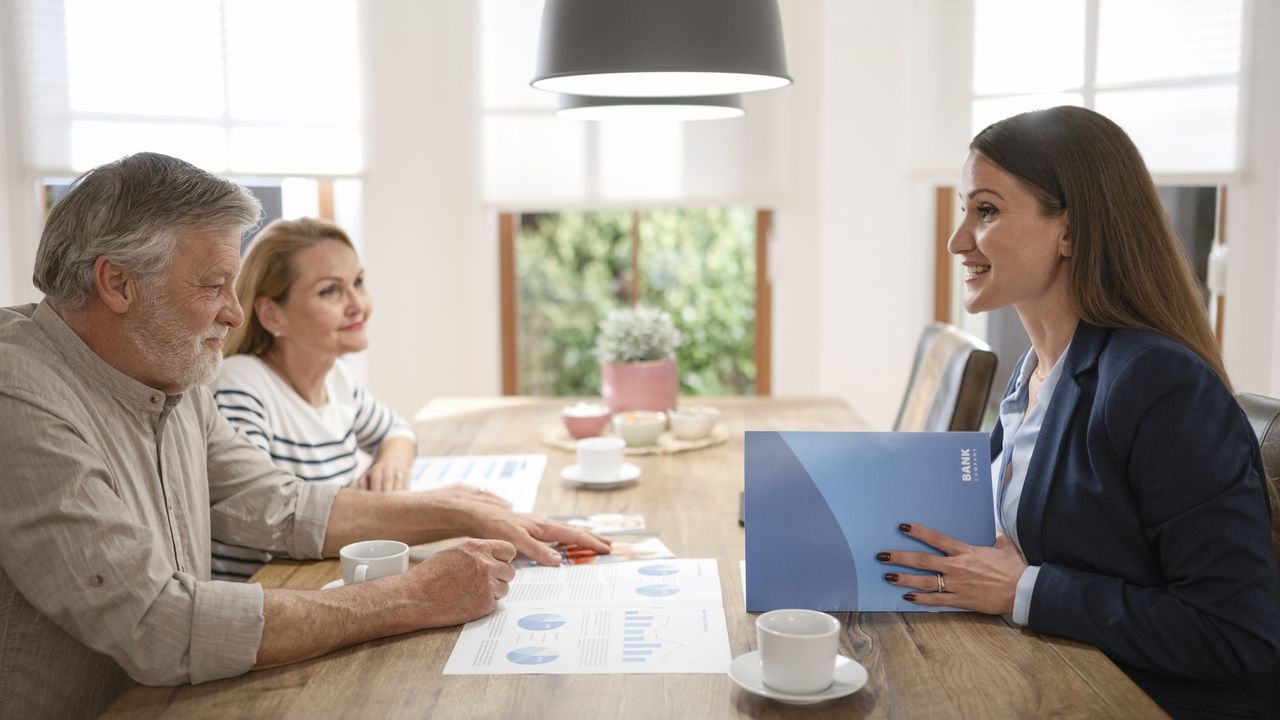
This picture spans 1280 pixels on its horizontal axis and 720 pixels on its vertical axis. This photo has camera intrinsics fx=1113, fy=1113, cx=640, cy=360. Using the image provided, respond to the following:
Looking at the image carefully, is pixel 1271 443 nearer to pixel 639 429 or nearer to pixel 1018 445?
pixel 1018 445

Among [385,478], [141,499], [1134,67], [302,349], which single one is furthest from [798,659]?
[1134,67]

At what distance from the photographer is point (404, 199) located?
12.9 ft

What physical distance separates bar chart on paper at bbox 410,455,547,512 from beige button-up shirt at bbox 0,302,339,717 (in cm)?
58

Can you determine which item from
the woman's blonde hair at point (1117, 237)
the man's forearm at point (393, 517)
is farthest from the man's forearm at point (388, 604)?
the woman's blonde hair at point (1117, 237)

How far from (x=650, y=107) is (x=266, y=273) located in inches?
32.1

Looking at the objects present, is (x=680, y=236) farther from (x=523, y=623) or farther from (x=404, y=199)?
(x=523, y=623)

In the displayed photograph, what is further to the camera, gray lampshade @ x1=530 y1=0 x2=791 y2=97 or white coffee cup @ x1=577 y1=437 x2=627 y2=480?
white coffee cup @ x1=577 y1=437 x2=627 y2=480

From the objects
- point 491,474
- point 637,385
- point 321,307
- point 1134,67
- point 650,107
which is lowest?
point 491,474

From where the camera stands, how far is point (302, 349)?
7.18 feet

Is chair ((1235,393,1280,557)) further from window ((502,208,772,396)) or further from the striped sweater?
window ((502,208,772,396))

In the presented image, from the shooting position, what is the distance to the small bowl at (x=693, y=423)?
8.21 feet

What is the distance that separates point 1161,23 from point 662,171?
1667mm

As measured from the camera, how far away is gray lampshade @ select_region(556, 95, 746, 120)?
2123 mm

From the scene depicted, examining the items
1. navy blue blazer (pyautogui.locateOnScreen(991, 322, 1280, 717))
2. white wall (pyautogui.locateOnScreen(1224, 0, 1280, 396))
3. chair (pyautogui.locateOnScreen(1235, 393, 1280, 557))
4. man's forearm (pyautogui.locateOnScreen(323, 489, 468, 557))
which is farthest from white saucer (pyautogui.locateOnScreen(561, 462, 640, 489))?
white wall (pyautogui.locateOnScreen(1224, 0, 1280, 396))
